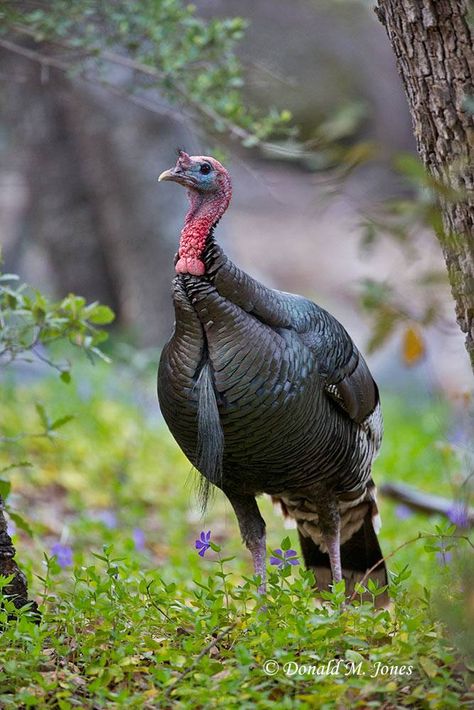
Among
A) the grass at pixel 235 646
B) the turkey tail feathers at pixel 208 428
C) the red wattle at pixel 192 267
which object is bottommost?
the grass at pixel 235 646

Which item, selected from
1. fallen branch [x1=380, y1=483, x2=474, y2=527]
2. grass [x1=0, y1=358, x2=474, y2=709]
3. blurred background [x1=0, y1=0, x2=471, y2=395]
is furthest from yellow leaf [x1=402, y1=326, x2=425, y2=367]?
fallen branch [x1=380, y1=483, x2=474, y2=527]

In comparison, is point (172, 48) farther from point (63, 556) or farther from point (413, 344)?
point (63, 556)

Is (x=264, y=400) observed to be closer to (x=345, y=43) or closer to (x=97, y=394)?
(x=97, y=394)

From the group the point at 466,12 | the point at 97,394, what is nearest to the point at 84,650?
the point at 466,12

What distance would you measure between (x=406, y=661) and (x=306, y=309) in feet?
5.16

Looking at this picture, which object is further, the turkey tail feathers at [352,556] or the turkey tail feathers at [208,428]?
the turkey tail feathers at [352,556]

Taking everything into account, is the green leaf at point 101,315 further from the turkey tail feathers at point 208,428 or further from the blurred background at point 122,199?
the blurred background at point 122,199

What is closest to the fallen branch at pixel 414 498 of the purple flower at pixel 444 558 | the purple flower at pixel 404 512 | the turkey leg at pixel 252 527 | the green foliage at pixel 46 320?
the purple flower at pixel 404 512

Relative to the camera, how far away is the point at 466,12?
3.03m

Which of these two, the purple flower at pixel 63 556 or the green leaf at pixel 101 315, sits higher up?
the green leaf at pixel 101 315

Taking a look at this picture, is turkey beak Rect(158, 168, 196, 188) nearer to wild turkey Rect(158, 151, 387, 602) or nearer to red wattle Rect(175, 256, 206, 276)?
wild turkey Rect(158, 151, 387, 602)

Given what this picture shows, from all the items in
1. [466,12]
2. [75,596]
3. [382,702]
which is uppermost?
[466,12]

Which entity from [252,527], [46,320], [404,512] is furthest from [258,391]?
[404,512]

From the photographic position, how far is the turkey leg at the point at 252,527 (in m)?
4.22
